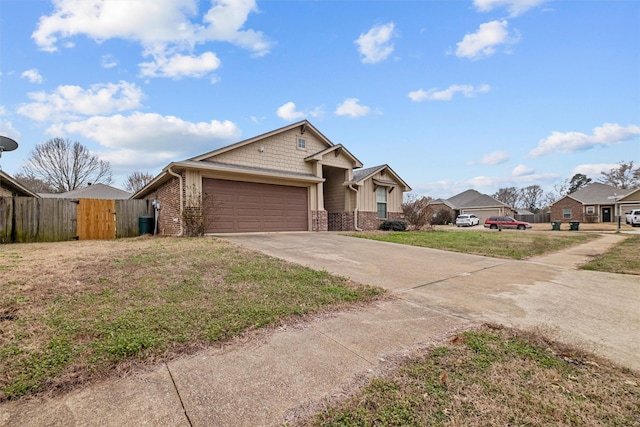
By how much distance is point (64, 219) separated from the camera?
11.1 m

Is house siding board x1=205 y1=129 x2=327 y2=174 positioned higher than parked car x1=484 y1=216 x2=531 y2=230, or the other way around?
house siding board x1=205 y1=129 x2=327 y2=174

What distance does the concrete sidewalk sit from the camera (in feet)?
5.82

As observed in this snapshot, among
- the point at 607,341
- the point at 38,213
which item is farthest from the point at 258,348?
the point at 38,213

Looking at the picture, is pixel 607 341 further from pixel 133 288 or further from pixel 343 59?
pixel 343 59

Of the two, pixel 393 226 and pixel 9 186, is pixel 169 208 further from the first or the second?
pixel 393 226

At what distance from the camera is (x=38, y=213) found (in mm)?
10742

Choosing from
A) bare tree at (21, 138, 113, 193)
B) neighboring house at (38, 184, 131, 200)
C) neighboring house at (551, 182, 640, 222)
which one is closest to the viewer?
neighboring house at (38, 184, 131, 200)

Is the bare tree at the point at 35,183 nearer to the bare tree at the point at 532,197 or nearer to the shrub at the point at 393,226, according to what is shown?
→ the shrub at the point at 393,226

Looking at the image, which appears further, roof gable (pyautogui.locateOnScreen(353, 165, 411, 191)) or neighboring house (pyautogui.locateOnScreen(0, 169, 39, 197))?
roof gable (pyautogui.locateOnScreen(353, 165, 411, 191))

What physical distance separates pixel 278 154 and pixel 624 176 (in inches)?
2398

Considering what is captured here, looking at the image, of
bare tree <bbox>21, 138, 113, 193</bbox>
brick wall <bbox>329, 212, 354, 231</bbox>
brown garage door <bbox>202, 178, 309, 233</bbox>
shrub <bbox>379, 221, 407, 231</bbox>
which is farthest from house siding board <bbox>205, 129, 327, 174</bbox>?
bare tree <bbox>21, 138, 113, 193</bbox>

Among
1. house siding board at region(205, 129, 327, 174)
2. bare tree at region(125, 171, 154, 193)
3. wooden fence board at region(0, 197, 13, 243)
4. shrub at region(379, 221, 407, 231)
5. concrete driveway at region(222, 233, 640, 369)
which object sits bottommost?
concrete driveway at region(222, 233, 640, 369)

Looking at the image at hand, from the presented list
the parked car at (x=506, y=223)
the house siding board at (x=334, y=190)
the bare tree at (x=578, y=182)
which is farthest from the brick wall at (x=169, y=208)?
the bare tree at (x=578, y=182)

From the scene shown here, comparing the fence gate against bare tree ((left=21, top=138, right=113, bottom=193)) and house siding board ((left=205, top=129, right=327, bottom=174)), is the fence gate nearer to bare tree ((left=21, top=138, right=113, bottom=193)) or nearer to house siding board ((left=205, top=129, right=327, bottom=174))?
house siding board ((left=205, top=129, right=327, bottom=174))
